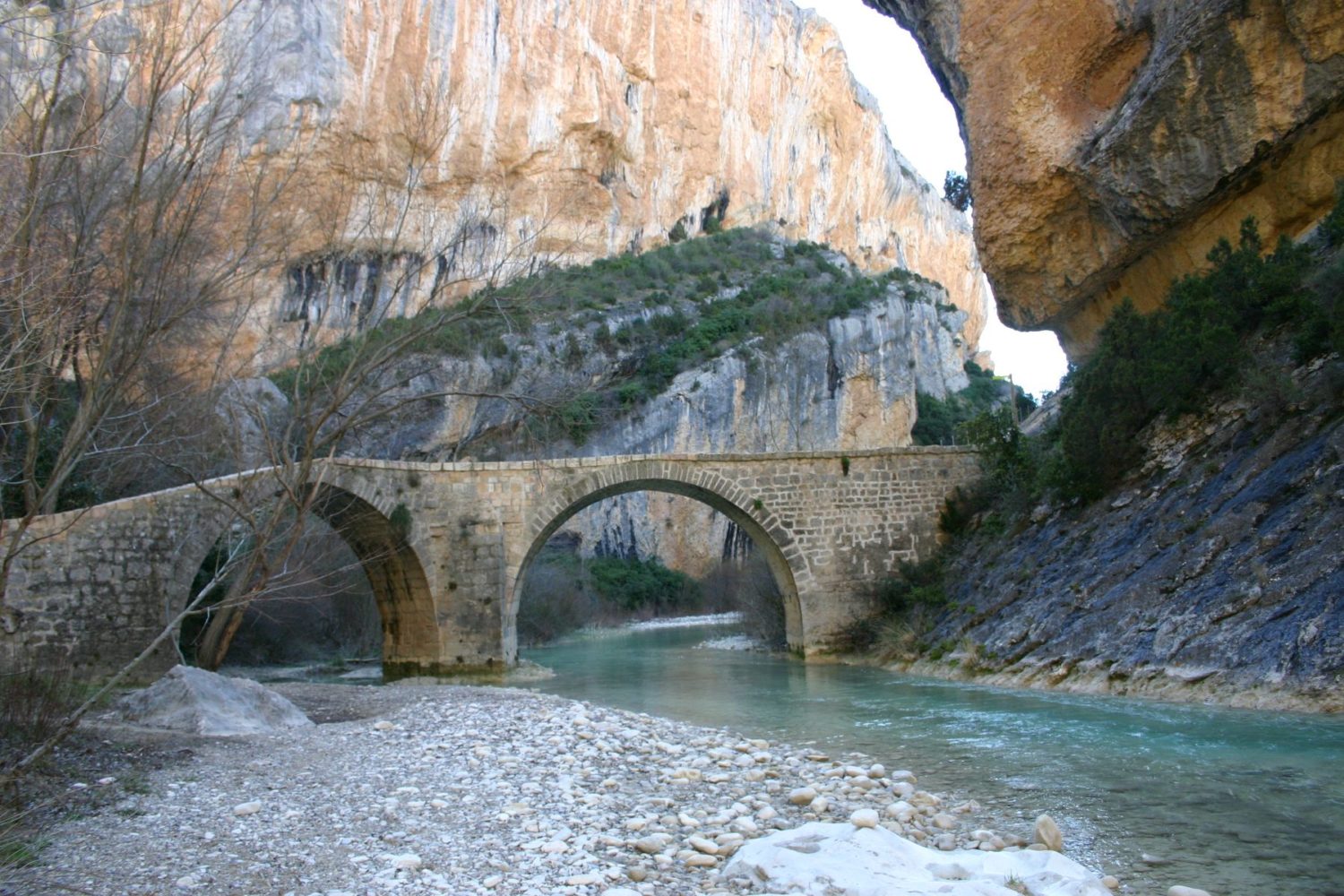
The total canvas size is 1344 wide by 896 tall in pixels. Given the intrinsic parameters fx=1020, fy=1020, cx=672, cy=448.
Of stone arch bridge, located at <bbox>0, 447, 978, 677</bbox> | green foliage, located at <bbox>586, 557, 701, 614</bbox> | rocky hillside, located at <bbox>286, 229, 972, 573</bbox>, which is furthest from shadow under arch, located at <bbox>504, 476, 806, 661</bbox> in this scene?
green foliage, located at <bbox>586, 557, 701, 614</bbox>

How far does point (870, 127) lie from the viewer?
61562mm

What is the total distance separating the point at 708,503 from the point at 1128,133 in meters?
8.40

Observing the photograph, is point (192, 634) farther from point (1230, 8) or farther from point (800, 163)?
point (800, 163)

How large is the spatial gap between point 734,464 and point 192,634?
28.6 feet

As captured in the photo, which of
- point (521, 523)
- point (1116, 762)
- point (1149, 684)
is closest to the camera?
point (1116, 762)

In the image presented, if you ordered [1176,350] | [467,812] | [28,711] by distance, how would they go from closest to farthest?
[467,812] < [28,711] < [1176,350]

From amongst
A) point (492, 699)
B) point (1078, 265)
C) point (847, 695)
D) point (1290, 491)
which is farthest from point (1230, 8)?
point (492, 699)

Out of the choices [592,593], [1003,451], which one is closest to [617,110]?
[592,593]

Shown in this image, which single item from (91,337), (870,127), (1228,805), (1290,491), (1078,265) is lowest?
(1228,805)

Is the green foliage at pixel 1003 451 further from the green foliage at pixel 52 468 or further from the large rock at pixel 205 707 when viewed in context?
the green foliage at pixel 52 468

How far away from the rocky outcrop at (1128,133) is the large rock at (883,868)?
10.1 m

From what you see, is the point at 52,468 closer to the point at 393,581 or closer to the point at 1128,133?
the point at 393,581

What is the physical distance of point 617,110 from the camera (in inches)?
1715

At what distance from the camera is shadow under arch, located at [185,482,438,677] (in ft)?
50.0
